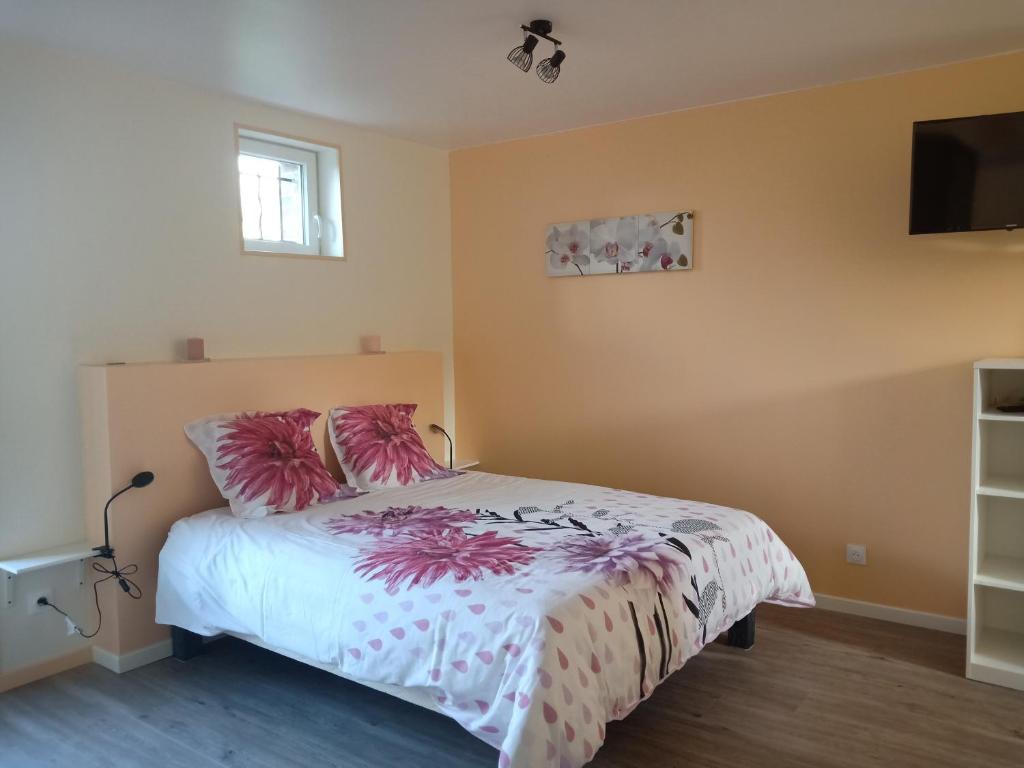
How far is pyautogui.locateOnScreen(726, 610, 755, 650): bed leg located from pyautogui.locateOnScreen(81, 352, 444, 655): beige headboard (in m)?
2.18

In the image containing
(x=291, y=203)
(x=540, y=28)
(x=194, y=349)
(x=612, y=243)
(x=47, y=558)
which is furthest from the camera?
(x=612, y=243)

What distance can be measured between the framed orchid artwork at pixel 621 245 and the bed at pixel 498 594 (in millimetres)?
1273

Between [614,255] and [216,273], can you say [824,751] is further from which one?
[216,273]

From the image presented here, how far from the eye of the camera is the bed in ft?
6.33

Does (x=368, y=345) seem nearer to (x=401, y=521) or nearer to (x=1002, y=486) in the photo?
(x=401, y=521)

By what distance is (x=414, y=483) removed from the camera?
11.6ft

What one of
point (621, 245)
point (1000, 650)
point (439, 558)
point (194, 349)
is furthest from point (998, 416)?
point (194, 349)

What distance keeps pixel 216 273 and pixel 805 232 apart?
2.65m

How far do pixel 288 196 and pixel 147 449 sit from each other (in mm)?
1528

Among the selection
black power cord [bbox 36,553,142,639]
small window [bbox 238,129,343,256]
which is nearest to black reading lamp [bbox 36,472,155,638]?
black power cord [bbox 36,553,142,639]

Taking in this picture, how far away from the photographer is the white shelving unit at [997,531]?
8.90 ft

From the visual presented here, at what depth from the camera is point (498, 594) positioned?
208cm

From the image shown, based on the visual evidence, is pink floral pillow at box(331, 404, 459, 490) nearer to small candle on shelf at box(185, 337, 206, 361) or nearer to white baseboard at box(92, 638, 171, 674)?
small candle on shelf at box(185, 337, 206, 361)

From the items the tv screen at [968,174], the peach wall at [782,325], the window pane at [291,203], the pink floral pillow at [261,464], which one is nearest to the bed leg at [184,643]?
the pink floral pillow at [261,464]
